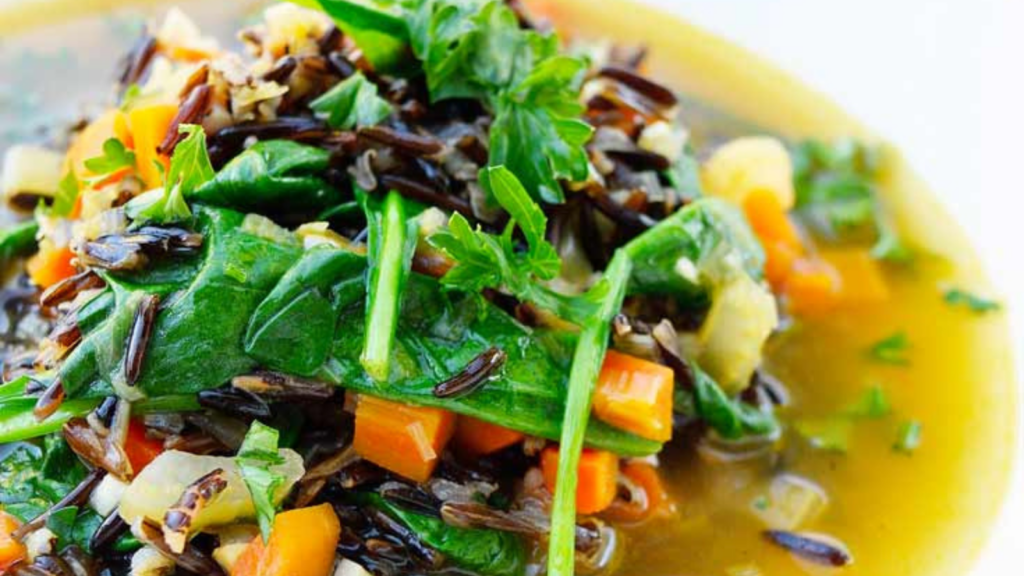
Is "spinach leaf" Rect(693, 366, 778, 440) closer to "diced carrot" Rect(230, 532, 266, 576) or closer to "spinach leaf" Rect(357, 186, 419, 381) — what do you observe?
"spinach leaf" Rect(357, 186, 419, 381)

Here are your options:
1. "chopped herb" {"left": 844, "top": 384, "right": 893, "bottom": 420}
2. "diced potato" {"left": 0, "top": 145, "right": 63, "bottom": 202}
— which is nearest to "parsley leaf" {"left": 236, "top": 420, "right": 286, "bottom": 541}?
"diced potato" {"left": 0, "top": 145, "right": 63, "bottom": 202}

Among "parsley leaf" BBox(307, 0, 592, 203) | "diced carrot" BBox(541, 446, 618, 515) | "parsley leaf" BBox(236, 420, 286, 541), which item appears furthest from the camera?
"parsley leaf" BBox(307, 0, 592, 203)

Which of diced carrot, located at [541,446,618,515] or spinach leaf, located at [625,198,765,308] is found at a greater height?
spinach leaf, located at [625,198,765,308]

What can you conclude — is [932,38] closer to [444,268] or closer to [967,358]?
[967,358]

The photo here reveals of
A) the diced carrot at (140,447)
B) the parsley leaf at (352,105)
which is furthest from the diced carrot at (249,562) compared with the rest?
the parsley leaf at (352,105)

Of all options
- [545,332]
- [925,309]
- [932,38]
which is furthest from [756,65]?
[545,332]

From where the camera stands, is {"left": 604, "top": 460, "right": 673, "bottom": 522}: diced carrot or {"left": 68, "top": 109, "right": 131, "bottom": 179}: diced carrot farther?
{"left": 68, "top": 109, "right": 131, "bottom": 179}: diced carrot

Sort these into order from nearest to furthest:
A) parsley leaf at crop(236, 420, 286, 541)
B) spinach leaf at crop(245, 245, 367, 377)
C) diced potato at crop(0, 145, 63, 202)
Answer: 1. parsley leaf at crop(236, 420, 286, 541)
2. spinach leaf at crop(245, 245, 367, 377)
3. diced potato at crop(0, 145, 63, 202)
